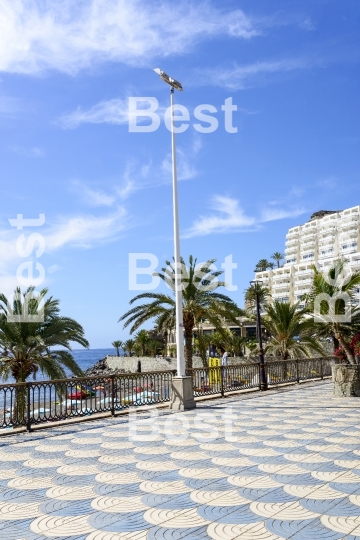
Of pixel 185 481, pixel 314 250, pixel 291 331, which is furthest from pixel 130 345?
pixel 185 481

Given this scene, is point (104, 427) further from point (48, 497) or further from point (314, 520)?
point (314, 520)

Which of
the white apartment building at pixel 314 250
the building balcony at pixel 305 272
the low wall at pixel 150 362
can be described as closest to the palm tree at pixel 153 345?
the low wall at pixel 150 362

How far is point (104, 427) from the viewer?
436 inches

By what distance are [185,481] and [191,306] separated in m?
16.0

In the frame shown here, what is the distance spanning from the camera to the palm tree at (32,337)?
661 inches

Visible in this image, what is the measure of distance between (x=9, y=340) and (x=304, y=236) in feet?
388

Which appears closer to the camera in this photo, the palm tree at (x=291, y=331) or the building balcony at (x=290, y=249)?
the palm tree at (x=291, y=331)

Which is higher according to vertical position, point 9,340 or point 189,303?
point 189,303

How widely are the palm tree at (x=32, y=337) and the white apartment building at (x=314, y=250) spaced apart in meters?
85.5

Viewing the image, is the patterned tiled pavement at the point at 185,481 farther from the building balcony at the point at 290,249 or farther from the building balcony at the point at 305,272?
the building balcony at the point at 290,249

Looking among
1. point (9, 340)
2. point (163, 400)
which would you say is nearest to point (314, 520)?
point (163, 400)

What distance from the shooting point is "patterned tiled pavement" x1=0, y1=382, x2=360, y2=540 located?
189 inches

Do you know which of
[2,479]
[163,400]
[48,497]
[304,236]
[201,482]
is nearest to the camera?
[48,497]

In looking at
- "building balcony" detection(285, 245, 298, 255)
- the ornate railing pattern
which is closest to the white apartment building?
"building balcony" detection(285, 245, 298, 255)
